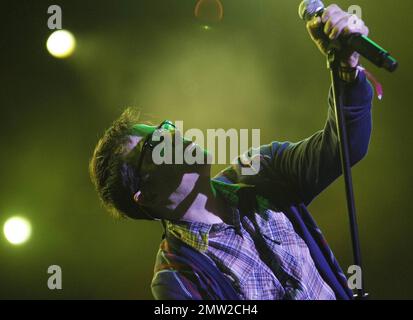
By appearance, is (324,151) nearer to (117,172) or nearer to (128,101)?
(117,172)

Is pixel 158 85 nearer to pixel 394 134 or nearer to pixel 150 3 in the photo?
pixel 150 3

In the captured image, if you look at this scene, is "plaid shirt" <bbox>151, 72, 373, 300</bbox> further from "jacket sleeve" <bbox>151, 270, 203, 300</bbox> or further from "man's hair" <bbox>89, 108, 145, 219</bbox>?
"man's hair" <bbox>89, 108, 145, 219</bbox>

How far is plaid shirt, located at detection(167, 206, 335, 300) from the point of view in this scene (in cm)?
122

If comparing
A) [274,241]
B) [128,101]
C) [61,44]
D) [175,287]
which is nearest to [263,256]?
[274,241]

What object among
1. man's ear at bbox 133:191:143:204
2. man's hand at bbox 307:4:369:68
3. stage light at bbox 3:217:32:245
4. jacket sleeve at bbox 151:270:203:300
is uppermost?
stage light at bbox 3:217:32:245

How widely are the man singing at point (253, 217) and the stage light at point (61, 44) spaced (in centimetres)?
80

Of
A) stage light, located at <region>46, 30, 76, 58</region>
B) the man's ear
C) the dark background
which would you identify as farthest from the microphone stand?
stage light, located at <region>46, 30, 76, 58</region>

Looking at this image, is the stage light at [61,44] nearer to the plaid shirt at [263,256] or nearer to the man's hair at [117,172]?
the man's hair at [117,172]

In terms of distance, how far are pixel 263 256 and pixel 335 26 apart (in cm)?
64

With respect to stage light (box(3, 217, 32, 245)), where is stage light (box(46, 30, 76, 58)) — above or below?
above

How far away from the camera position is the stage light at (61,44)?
2.05 meters

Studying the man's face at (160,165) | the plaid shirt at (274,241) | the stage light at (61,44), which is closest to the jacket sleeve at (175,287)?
the plaid shirt at (274,241)
